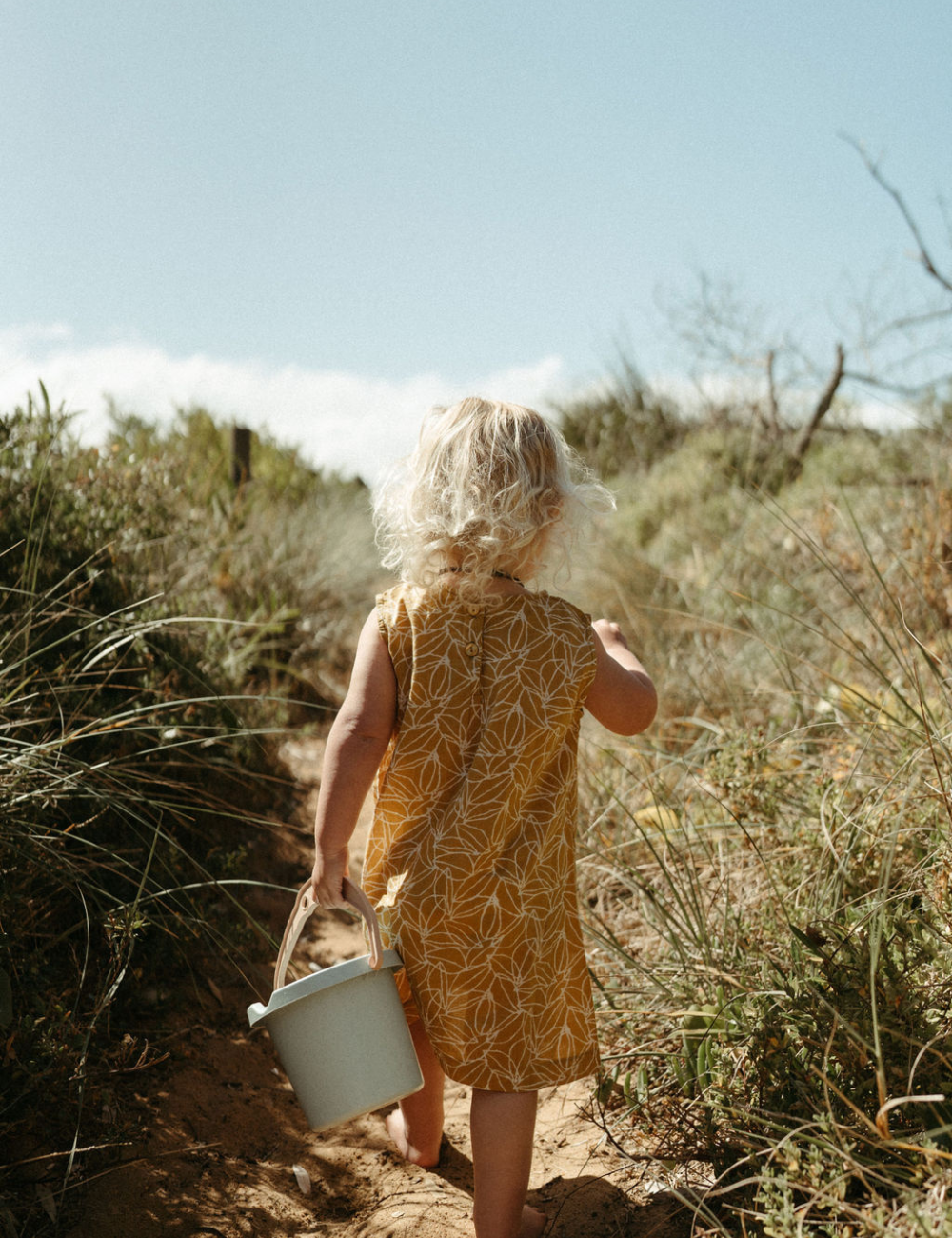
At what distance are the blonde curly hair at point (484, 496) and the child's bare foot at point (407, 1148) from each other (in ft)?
4.12

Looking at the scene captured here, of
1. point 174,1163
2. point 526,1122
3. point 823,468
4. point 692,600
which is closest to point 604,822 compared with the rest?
point 526,1122

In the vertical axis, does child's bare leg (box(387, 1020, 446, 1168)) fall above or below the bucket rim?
below

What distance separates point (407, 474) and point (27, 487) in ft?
5.05

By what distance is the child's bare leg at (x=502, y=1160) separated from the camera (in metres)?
1.75

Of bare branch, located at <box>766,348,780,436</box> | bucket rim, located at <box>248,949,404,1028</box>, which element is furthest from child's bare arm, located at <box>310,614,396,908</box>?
bare branch, located at <box>766,348,780,436</box>

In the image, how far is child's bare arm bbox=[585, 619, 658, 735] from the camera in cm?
192

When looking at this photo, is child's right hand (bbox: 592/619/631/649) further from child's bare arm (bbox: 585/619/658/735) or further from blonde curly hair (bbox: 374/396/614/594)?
blonde curly hair (bbox: 374/396/614/594)

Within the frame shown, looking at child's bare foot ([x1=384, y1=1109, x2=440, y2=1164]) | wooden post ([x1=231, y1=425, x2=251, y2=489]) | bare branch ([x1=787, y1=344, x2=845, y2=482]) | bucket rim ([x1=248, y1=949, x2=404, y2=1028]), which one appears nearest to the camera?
bucket rim ([x1=248, y1=949, x2=404, y2=1028])

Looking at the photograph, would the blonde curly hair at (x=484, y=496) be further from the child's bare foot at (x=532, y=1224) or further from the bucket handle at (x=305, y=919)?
the child's bare foot at (x=532, y=1224)

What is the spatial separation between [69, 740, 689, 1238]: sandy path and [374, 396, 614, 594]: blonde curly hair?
1.11 meters

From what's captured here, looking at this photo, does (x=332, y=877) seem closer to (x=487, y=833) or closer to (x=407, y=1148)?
(x=487, y=833)

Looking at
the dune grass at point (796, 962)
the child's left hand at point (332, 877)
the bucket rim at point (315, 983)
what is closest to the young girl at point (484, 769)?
the child's left hand at point (332, 877)

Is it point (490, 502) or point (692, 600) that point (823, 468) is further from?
point (490, 502)

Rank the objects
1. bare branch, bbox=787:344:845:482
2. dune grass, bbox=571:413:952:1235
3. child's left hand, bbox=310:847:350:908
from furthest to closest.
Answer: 1. bare branch, bbox=787:344:845:482
2. child's left hand, bbox=310:847:350:908
3. dune grass, bbox=571:413:952:1235
